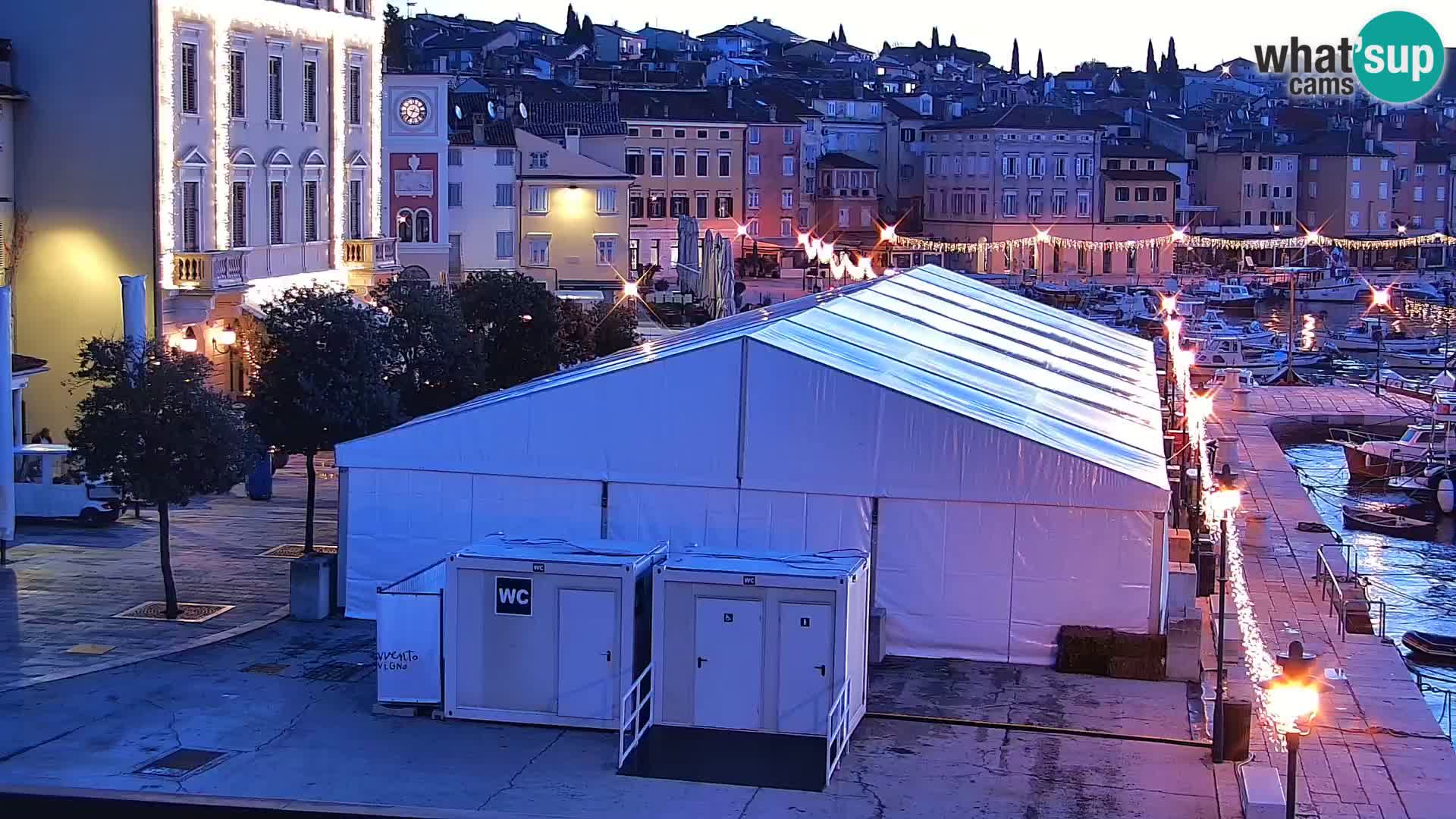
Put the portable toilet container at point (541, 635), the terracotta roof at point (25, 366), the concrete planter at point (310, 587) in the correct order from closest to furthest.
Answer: the portable toilet container at point (541, 635), the concrete planter at point (310, 587), the terracotta roof at point (25, 366)

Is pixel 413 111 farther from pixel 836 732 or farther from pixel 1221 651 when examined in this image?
pixel 836 732

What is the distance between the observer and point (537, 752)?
655 inches

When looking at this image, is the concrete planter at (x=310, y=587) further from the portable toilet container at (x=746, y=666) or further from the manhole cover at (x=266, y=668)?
the portable toilet container at (x=746, y=666)

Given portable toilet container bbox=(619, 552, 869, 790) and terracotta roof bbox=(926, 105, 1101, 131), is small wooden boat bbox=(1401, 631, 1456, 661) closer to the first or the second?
portable toilet container bbox=(619, 552, 869, 790)

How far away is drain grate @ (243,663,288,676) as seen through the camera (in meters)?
19.0

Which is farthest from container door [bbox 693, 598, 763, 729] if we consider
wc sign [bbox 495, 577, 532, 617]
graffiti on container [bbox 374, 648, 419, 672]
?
graffiti on container [bbox 374, 648, 419, 672]

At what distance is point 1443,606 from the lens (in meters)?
30.5

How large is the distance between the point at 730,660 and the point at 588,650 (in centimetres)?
130

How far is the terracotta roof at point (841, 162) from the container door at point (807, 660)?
9573 centimetres

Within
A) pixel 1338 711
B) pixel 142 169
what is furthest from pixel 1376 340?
pixel 1338 711

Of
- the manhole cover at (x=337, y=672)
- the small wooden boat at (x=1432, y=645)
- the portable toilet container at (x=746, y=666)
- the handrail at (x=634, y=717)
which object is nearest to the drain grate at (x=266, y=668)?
the manhole cover at (x=337, y=672)

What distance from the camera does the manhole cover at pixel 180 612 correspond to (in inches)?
844

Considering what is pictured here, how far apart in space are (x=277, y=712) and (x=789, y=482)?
5.97 meters

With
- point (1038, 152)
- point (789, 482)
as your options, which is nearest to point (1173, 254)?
point (1038, 152)
